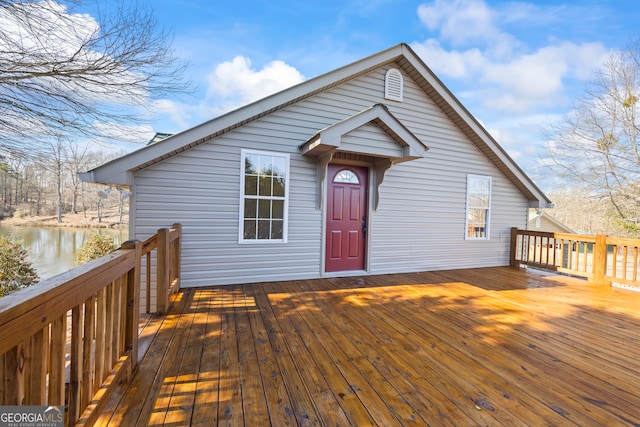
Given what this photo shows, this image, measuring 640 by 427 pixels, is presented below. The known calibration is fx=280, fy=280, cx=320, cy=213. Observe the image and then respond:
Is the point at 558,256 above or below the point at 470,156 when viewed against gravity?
below

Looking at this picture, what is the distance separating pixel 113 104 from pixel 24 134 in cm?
158

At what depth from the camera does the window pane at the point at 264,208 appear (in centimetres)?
488

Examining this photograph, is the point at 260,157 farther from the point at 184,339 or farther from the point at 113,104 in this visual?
the point at 113,104

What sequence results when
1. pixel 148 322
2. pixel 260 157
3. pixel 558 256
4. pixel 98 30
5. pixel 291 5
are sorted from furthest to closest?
pixel 291 5
pixel 558 256
pixel 98 30
pixel 260 157
pixel 148 322

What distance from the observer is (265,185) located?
4891 mm

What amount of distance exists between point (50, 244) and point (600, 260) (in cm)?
1829

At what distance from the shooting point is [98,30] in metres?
5.22

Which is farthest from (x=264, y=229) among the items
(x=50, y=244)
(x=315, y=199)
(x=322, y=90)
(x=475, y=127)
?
(x=50, y=244)

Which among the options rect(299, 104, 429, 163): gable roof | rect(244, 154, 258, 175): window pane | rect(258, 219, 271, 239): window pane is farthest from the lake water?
rect(299, 104, 429, 163): gable roof

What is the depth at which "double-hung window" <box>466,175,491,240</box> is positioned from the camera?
666cm

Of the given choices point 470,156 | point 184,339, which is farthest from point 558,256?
point 184,339

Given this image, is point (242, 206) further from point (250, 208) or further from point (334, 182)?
point (334, 182)

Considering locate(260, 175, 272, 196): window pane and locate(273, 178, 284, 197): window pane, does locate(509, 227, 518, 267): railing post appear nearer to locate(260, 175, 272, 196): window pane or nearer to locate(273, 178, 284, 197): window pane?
locate(273, 178, 284, 197): window pane

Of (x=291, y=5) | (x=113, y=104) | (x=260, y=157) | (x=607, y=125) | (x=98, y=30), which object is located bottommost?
(x=260, y=157)
